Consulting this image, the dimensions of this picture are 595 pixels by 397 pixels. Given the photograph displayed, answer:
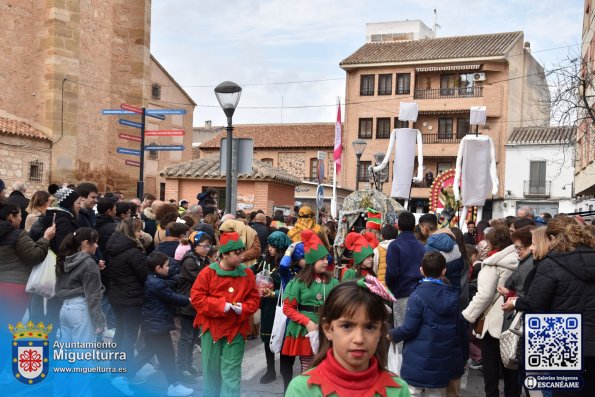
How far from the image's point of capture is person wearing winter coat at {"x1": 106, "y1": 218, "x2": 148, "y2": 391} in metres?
7.25

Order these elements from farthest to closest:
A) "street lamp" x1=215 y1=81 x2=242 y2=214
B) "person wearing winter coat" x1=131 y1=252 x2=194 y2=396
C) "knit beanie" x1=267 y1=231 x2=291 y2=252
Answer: "street lamp" x1=215 y1=81 x2=242 y2=214, "knit beanie" x1=267 y1=231 x2=291 y2=252, "person wearing winter coat" x1=131 y1=252 x2=194 y2=396

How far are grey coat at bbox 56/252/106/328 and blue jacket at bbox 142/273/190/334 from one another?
2.15 feet

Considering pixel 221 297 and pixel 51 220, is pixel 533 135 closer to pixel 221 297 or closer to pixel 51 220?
pixel 51 220

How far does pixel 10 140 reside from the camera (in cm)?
2253

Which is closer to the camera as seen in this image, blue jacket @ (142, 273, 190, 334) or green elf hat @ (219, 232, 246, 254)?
green elf hat @ (219, 232, 246, 254)

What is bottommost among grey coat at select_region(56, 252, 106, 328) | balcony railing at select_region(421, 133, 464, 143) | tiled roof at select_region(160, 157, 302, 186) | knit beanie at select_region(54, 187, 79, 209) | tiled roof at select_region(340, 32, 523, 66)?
grey coat at select_region(56, 252, 106, 328)

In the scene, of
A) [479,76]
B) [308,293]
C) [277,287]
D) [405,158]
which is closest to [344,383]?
[308,293]

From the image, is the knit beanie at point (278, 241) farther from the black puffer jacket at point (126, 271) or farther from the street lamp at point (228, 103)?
the street lamp at point (228, 103)

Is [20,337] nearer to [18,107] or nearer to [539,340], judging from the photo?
[539,340]

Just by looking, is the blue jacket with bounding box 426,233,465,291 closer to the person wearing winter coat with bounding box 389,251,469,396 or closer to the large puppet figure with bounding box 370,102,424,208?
the person wearing winter coat with bounding box 389,251,469,396

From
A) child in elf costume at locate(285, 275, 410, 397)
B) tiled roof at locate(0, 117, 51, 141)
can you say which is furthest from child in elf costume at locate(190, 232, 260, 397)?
tiled roof at locate(0, 117, 51, 141)

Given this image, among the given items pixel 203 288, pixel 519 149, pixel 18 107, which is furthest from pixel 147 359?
pixel 519 149

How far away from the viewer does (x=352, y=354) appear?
255 centimetres

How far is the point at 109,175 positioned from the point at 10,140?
7.42 meters
